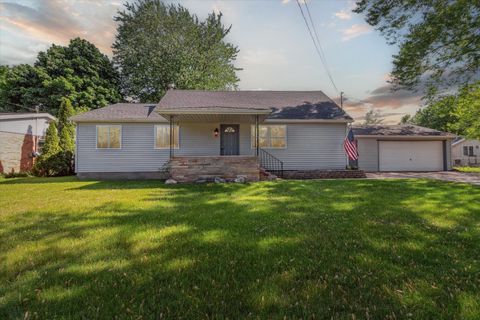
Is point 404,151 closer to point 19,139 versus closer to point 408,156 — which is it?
point 408,156

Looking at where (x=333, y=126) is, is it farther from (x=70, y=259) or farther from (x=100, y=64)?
(x=100, y=64)

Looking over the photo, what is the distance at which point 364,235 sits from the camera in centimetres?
386

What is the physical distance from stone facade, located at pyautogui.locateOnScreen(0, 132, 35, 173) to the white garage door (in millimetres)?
25204

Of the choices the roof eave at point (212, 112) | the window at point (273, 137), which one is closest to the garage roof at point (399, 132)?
the window at point (273, 137)

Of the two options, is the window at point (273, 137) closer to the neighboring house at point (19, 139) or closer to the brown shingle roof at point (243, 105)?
the brown shingle roof at point (243, 105)

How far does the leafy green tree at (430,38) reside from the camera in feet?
33.6

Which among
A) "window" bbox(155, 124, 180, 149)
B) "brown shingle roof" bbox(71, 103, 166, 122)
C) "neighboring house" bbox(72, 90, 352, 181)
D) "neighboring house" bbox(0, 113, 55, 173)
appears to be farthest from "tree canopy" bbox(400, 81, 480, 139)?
"neighboring house" bbox(0, 113, 55, 173)

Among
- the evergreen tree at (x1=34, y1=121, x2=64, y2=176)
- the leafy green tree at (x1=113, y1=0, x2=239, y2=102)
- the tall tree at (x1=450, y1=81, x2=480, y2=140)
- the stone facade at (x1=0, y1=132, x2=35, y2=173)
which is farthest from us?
the leafy green tree at (x1=113, y1=0, x2=239, y2=102)

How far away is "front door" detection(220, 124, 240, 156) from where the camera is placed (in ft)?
45.2

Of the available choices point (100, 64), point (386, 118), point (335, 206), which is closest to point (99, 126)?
point (335, 206)

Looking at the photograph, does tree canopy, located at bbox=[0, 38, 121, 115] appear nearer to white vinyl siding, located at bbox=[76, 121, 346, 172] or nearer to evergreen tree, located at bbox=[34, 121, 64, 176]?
evergreen tree, located at bbox=[34, 121, 64, 176]

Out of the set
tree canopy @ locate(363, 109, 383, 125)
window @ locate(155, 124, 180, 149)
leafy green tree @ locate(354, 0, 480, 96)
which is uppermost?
tree canopy @ locate(363, 109, 383, 125)

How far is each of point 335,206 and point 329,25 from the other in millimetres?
7449

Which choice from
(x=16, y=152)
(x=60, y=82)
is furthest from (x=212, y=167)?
(x=60, y=82)
